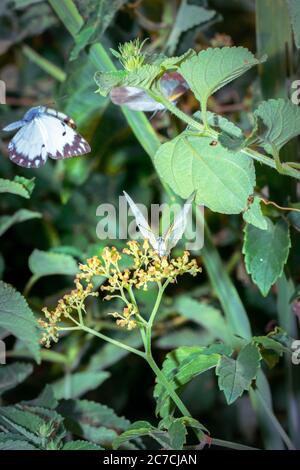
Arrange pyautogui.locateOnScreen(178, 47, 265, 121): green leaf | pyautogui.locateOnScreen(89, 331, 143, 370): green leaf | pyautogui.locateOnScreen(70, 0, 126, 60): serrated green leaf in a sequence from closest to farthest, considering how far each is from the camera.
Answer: pyautogui.locateOnScreen(178, 47, 265, 121): green leaf < pyautogui.locateOnScreen(70, 0, 126, 60): serrated green leaf < pyautogui.locateOnScreen(89, 331, 143, 370): green leaf

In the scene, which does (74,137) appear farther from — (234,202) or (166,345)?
(166,345)

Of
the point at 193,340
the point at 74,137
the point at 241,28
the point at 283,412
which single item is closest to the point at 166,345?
the point at 193,340

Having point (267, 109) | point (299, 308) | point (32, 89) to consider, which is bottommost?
point (299, 308)

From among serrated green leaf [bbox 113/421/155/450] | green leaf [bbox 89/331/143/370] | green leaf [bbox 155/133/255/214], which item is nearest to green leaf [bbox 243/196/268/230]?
green leaf [bbox 155/133/255/214]

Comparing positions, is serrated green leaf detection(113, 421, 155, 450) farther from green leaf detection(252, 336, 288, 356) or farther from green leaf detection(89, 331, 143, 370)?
green leaf detection(89, 331, 143, 370)

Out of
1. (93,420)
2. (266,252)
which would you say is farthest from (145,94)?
(93,420)

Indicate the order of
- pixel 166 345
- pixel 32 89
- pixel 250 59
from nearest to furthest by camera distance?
1. pixel 250 59
2. pixel 166 345
3. pixel 32 89
